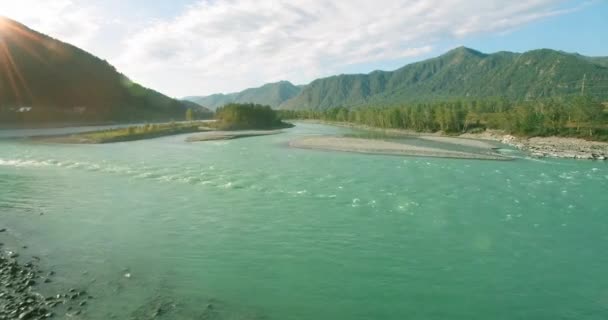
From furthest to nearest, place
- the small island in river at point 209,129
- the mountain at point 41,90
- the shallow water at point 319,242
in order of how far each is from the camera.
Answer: the mountain at point 41,90 < the small island in river at point 209,129 < the shallow water at point 319,242

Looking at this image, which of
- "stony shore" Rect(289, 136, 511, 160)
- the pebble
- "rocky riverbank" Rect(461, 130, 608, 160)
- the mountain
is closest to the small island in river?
"stony shore" Rect(289, 136, 511, 160)

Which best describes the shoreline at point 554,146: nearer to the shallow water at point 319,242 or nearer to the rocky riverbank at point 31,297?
the shallow water at point 319,242

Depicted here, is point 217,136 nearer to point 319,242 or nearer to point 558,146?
point 558,146

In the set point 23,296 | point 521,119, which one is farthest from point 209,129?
point 23,296

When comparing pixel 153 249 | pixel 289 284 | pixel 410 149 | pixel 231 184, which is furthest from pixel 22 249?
pixel 410 149

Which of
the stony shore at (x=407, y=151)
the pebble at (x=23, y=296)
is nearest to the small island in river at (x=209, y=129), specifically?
the stony shore at (x=407, y=151)

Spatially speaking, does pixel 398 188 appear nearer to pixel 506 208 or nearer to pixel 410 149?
pixel 506 208
